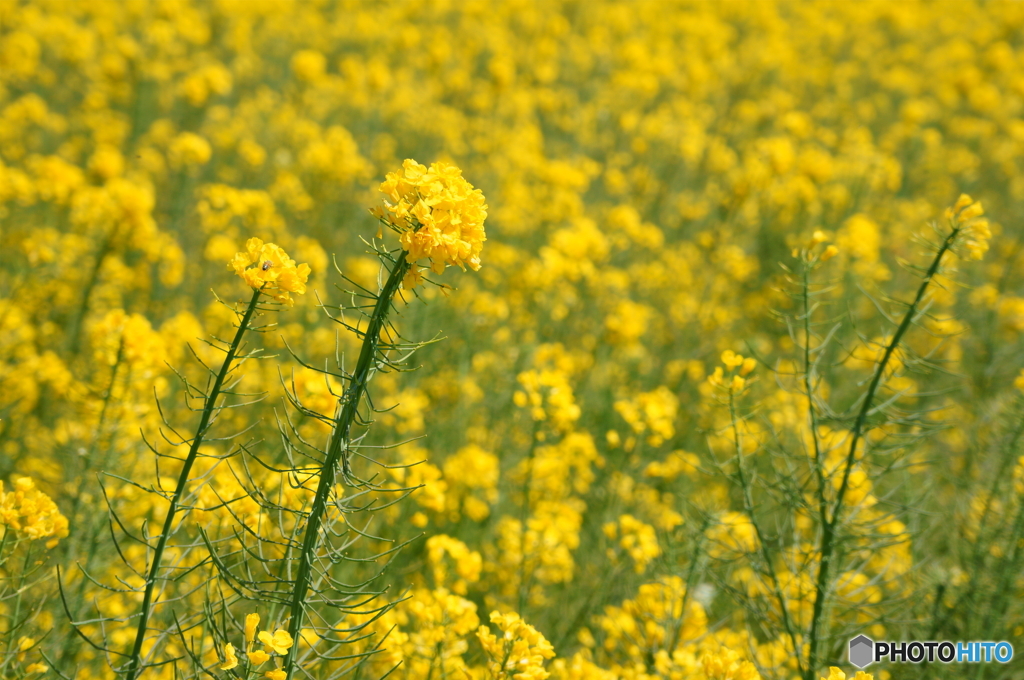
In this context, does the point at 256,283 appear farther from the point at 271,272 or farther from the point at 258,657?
the point at 258,657

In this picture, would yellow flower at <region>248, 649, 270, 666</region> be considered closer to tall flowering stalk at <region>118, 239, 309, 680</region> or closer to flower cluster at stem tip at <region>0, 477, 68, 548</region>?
tall flowering stalk at <region>118, 239, 309, 680</region>

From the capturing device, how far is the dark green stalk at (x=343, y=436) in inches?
68.2

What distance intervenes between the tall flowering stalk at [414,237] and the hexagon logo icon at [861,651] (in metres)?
2.34

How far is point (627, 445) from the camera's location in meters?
4.29

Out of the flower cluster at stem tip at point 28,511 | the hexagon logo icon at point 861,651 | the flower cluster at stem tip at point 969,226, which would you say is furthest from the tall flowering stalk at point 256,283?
the hexagon logo icon at point 861,651

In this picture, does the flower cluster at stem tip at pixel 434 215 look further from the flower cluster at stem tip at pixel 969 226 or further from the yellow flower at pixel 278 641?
the flower cluster at stem tip at pixel 969 226

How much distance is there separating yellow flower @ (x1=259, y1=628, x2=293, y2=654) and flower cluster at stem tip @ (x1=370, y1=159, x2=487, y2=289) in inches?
34.7

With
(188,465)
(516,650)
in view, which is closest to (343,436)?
(188,465)

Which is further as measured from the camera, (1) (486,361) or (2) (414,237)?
(1) (486,361)

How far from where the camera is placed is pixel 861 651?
10.2ft

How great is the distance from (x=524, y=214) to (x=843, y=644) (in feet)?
15.7

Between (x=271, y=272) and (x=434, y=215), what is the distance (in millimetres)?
404

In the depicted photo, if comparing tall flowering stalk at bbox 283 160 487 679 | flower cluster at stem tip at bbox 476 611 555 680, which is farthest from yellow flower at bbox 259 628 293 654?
flower cluster at stem tip at bbox 476 611 555 680

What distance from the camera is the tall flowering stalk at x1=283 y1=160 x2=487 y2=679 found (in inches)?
66.4
